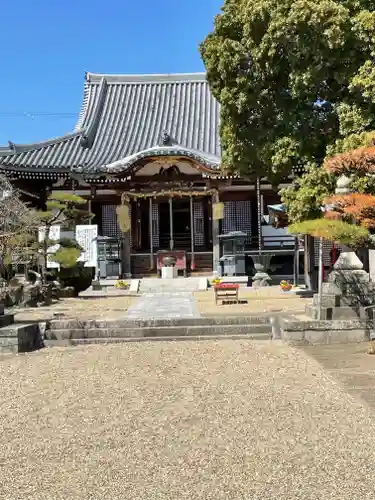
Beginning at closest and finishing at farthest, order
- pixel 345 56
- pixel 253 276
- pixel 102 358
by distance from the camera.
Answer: pixel 102 358 < pixel 345 56 < pixel 253 276

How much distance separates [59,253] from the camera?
48.8 feet

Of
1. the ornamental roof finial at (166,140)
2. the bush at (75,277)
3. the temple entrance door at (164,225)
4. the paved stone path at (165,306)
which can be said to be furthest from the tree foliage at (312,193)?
the ornamental roof finial at (166,140)

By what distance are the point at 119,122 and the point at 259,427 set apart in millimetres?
22176

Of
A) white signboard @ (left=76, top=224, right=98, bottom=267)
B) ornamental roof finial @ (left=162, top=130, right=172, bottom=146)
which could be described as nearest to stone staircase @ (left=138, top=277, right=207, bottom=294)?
white signboard @ (left=76, top=224, right=98, bottom=267)

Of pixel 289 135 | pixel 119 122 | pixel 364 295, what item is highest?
pixel 119 122

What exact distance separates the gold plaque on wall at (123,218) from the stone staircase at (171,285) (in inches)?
94.2

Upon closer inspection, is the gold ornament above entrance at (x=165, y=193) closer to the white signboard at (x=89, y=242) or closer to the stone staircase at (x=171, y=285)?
the white signboard at (x=89, y=242)

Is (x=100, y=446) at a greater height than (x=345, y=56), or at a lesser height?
lesser

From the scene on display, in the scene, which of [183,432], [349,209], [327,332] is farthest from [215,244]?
[183,432]

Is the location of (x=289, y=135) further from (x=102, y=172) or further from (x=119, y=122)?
(x=119, y=122)

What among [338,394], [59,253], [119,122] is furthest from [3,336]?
[119,122]

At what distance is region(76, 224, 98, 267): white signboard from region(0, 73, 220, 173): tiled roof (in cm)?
227

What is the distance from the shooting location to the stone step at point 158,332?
8797 millimetres

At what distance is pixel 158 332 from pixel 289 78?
6.67 metres
